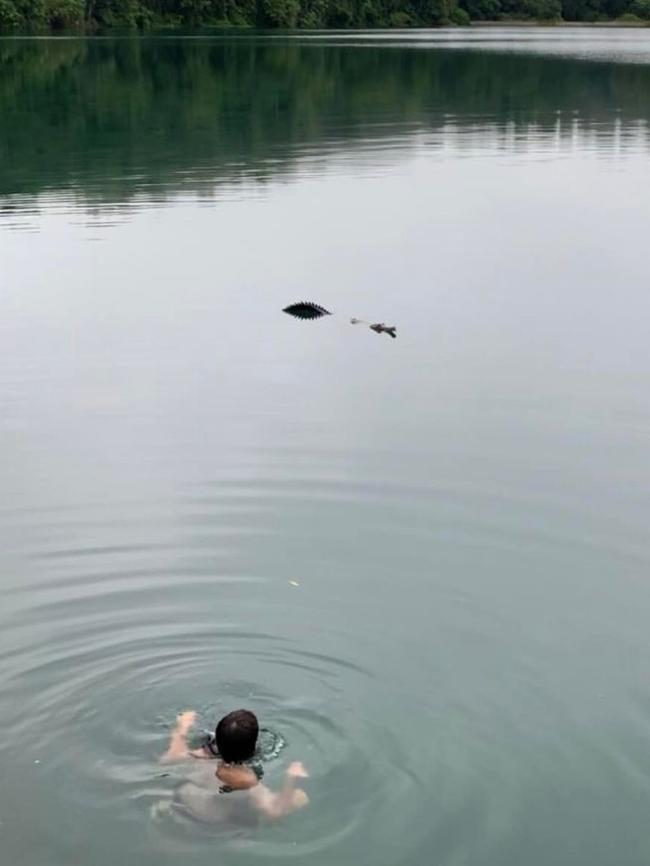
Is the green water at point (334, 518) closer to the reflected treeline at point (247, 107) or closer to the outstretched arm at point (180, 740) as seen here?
the outstretched arm at point (180, 740)

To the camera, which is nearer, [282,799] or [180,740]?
[282,799]

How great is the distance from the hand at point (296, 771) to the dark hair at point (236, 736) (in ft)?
1.18

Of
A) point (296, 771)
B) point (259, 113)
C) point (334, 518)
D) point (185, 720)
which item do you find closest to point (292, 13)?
point (259, 113)

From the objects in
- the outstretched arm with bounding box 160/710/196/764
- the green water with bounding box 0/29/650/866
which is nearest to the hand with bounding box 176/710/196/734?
the outstretched arm with bounding box 160/710/196/764

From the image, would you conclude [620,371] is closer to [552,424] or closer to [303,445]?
[552,424]

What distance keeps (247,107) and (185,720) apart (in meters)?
40.4

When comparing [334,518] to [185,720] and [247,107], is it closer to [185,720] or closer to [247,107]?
[185,720]

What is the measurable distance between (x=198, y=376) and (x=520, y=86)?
44.0m

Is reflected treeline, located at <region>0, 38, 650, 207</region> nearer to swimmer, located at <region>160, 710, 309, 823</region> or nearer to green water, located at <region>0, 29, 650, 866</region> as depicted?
green water, located at <region>0, 29, 650, 866</region>

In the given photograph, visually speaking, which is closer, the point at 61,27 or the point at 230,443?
the point at 230,443

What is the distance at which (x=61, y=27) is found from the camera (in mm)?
91125

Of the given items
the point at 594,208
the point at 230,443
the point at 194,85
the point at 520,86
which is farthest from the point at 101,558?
the point at 520,86

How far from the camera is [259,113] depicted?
43.9 meters

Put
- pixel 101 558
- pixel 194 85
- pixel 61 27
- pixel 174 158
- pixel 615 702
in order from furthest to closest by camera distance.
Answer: pixel 61 27 < pixel 194 85 < pixel 174 158 < pixel 101 558 < pixel 615 702
